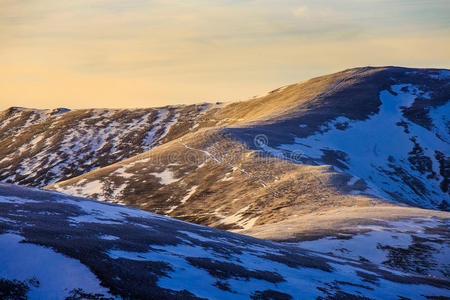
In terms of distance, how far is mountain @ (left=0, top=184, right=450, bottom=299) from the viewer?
1330cm

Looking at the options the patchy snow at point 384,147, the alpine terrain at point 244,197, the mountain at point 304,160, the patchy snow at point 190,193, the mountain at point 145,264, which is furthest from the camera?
the patchy snow at point 384,147

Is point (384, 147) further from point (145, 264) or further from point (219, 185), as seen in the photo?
point (145, 264)

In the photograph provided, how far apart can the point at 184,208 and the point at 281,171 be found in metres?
15.3

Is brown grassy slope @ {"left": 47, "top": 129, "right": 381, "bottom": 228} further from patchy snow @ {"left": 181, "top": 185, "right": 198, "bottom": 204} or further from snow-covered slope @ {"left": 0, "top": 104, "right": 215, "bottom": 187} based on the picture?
snow-covered slope @ {"left": 0, "top": 104, "right": 215, "bottom": 187}

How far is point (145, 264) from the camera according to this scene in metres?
15.7

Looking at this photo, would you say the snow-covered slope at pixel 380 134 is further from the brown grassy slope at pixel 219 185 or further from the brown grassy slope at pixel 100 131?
the brown grassy slope at pixel 100 131

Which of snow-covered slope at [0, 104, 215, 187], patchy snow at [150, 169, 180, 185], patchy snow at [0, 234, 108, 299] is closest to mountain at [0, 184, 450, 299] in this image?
patchy snow at [0, 234, 108, 299]

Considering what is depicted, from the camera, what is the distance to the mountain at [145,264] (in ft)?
43.6

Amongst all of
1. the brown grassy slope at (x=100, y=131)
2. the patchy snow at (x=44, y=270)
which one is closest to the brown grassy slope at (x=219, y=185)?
the brown grassy slope at (x=100, y=131)

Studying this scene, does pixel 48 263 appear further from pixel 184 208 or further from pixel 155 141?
pixel 155 141

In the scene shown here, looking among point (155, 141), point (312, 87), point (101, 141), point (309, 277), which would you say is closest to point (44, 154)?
point (101, 141)

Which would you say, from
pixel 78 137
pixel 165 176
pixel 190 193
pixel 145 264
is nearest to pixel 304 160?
pixel 190 193

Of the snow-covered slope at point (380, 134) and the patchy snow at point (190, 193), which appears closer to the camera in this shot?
the patchy snow at point (190, 193)

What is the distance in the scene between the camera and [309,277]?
20.2m
